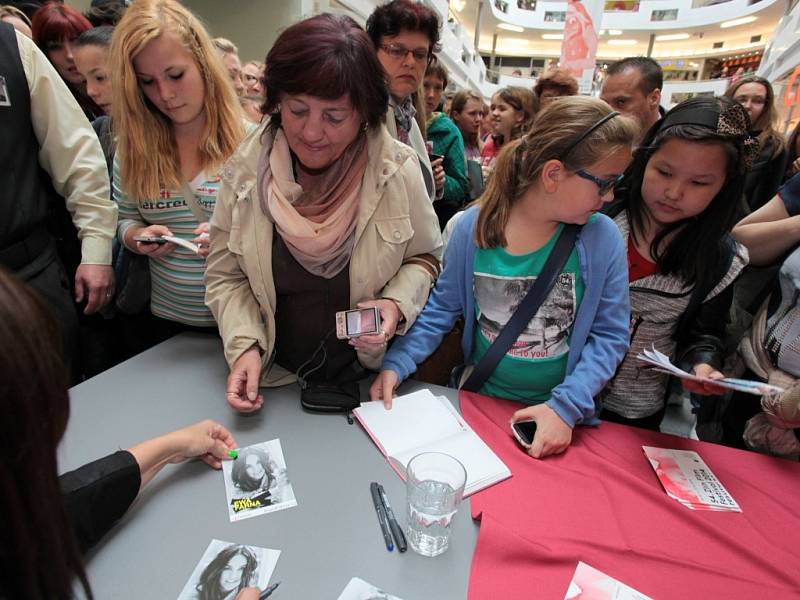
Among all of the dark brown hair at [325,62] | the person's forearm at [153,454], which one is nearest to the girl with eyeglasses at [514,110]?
the dark brown hair at [325,62]

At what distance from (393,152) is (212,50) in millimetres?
801

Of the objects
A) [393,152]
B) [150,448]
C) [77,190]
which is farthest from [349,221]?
[77,190]

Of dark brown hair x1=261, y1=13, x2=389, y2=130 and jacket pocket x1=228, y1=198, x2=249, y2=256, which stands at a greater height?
dark brown hair x1=261, y1=13, x2=389, y2=130

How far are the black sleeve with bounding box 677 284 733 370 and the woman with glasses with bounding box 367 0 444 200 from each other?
1101mm

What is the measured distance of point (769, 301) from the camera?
144 centimetres

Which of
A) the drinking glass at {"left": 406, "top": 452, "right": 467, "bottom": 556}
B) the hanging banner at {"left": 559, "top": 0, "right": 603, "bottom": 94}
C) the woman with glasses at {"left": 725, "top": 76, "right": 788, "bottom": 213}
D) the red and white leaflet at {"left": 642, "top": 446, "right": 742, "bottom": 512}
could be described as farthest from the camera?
the hanging banner at {"left": 559, "top": 0, "right": 603, "bottom": 94}

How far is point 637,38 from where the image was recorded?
24.0m

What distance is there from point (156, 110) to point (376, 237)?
926mm

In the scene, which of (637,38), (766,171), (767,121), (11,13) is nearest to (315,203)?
(11,13)

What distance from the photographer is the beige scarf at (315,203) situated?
4.02ft

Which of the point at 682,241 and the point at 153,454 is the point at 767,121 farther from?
the point at 153,454

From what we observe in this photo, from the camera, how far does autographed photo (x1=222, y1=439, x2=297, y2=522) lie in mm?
952

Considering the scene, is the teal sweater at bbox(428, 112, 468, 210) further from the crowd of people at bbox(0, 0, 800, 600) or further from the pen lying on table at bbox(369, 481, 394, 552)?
the pen lying on table at bbox(369, 481, 394, 552)

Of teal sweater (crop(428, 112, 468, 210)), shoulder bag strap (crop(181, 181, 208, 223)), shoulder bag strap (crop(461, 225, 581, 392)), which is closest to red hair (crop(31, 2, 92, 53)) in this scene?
shoulder bag strap (crop(181, 181, 208, 223))
